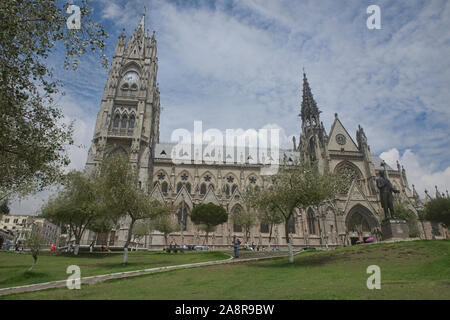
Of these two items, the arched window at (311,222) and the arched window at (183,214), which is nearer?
the arched window at (183,214)

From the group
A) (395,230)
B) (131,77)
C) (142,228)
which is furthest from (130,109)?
(395,230)

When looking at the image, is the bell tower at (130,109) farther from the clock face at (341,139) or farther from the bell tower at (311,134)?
the clock face at (341,139)

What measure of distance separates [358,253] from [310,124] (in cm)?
4267

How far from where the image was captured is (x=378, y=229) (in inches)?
1654

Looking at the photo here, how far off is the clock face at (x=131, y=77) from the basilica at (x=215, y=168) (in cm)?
18

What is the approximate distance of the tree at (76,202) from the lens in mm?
26337

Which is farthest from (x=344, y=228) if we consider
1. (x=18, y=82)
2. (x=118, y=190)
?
(x=18, y=82)

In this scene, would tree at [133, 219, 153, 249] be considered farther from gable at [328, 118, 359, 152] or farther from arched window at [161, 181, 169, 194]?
gable at [328, 118, 359, 152]

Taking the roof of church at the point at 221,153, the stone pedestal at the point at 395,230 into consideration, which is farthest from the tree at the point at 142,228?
the stone pedestal at the point at 395,230

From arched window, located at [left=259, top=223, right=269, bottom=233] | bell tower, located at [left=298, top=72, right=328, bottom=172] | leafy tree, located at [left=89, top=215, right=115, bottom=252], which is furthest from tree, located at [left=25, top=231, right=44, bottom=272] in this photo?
bell tower, located at [left=298, top=72, right=328, bottom=172]

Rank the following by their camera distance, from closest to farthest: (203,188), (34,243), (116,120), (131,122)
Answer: (34,243) < (116,120) < (131,122) < (203,188)

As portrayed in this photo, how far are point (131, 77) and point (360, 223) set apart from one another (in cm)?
4852

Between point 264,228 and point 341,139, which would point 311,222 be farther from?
point 341,139

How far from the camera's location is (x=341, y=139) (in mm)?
52500
